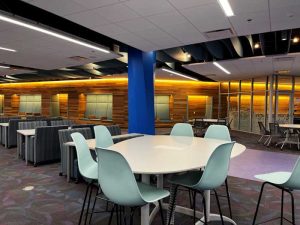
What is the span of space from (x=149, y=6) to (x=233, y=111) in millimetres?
12221

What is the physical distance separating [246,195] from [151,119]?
3165 millimetres

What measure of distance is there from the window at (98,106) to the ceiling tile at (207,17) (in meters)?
11.2

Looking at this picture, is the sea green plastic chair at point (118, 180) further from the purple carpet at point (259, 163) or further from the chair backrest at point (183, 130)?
the purple carpet at point (259, 163)

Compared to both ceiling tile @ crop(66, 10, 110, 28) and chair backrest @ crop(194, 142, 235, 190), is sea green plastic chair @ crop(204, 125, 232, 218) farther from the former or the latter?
ceiling tile @ crop(66, 10, 110, 28)

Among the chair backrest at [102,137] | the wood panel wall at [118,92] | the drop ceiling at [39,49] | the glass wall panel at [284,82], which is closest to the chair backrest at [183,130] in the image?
the chair backrest at [102,137]

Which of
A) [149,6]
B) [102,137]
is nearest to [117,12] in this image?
[149,6]

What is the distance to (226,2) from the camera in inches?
136

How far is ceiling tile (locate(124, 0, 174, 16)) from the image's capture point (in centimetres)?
345

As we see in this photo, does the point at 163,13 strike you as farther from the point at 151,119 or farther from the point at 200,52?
the point at 200,52

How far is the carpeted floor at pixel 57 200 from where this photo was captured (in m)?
3.05

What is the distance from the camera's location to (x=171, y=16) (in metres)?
4.02

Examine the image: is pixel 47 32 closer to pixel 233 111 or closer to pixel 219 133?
pixel 219 133

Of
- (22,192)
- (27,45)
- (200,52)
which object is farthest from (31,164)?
(200,52)

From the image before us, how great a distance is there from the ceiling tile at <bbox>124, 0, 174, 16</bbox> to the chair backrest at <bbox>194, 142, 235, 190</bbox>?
2356mm
